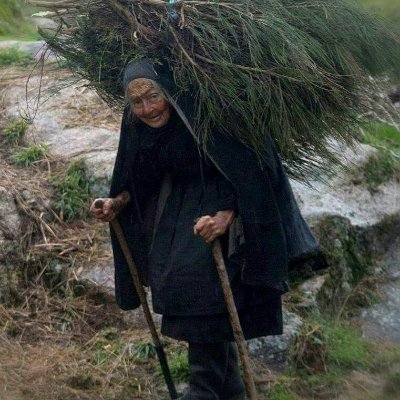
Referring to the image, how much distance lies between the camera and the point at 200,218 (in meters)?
3.60

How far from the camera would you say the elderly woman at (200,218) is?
3578 mm

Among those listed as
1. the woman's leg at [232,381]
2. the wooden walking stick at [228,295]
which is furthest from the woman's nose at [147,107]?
the woman's leg at [232,381]

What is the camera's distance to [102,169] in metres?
5.89

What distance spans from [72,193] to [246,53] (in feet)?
8.27

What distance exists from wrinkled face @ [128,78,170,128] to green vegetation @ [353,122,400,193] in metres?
2.87

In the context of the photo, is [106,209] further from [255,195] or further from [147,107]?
[255,195]

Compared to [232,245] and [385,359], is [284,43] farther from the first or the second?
[385,359]

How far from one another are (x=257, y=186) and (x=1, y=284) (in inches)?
82.7

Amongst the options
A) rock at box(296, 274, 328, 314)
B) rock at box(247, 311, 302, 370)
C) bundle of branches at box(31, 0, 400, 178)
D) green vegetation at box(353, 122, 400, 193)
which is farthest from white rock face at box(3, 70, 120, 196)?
bundle of branches at box(31, 0, 400, 178)

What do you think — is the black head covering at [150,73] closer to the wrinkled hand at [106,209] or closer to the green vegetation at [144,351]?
the wrinkled hand at [106,209]

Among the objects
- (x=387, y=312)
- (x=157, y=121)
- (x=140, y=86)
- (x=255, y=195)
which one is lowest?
(x=387, y=312)

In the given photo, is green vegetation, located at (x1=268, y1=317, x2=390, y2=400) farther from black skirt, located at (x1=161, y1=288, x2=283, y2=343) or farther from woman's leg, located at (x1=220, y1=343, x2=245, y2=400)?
black skirt, located at (x1=161, y1=288, x2=283, y2=343)

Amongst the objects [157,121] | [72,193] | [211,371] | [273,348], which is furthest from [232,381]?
[72,193]

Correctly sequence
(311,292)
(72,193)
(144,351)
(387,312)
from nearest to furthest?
(144,351), (311,292), (387,312), (72,193)
